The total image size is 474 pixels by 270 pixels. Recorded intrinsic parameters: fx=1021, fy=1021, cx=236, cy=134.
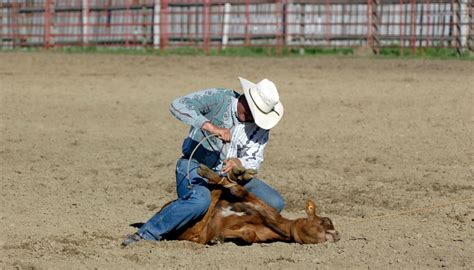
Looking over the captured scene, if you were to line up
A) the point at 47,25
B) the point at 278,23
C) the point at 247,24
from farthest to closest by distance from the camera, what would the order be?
the point at 47,25 < the point at 247,24 < the point at 278,23

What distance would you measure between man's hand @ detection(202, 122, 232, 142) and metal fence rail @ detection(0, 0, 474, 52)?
48.6 ft

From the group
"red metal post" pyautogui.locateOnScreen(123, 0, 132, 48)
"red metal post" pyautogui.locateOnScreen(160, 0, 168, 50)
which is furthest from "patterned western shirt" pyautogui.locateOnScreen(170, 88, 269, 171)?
"red metal post" pyautogui.locateOnScreen(123, 0, 132, 48)

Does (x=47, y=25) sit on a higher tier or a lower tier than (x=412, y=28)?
lower

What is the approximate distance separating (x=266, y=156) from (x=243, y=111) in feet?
15.2

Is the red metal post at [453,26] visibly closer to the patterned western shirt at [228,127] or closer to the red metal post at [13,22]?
the red metal post at [13,22]

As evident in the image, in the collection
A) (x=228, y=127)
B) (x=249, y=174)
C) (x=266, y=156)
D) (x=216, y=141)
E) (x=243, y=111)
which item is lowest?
(x=266, y=156)

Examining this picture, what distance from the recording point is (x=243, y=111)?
7000 mm

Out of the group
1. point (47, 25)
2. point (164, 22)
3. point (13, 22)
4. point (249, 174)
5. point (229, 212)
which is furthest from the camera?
point (13, 22)

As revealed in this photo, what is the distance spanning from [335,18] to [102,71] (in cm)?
768

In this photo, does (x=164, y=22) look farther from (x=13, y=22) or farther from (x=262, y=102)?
(x=262, y=102)

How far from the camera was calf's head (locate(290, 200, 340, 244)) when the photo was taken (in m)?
6.99

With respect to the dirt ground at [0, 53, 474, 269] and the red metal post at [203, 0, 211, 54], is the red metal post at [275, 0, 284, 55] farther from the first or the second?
the dirt ground at [0, 53, 474, 269]

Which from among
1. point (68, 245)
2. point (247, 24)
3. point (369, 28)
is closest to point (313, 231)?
point (68, 245)

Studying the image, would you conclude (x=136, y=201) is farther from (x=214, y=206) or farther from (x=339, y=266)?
(x=339, y=266)
